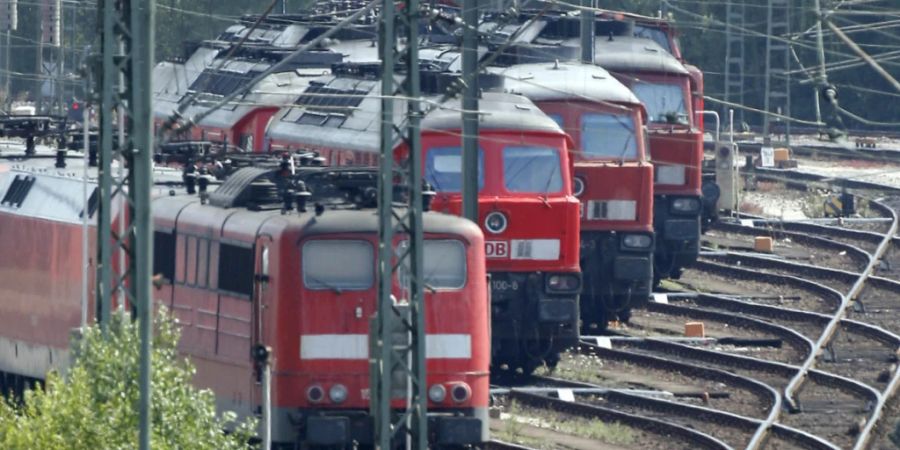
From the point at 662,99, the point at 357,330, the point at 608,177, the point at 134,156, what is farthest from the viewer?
the point at 662,99

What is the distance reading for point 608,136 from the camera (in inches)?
1015

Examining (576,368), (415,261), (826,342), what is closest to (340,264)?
(415,261)

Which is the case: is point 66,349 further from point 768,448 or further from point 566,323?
point 768,448

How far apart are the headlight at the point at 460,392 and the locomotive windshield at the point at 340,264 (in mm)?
1103

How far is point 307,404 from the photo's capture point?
55.8ft

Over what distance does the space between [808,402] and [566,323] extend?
2.73 m

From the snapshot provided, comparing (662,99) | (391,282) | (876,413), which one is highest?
(662,99)

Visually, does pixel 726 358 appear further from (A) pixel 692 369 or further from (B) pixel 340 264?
(B) pixel 340 264

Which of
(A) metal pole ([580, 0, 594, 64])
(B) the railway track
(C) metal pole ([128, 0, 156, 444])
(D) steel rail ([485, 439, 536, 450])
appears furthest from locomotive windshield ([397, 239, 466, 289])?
(A) metal pole ([580, 0, 594, 64])

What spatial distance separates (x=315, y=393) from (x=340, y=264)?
1.08m

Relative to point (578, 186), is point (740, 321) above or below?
below

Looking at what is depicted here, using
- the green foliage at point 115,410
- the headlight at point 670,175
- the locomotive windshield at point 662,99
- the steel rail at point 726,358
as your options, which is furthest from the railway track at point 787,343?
the green foliage at point 115,410

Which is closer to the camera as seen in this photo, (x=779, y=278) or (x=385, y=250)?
(x=385, y=250)

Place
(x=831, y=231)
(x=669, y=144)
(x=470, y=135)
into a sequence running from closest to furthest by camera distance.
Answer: (x=470, y=135) → (x=669, y=144) → (x=831, y=231)
